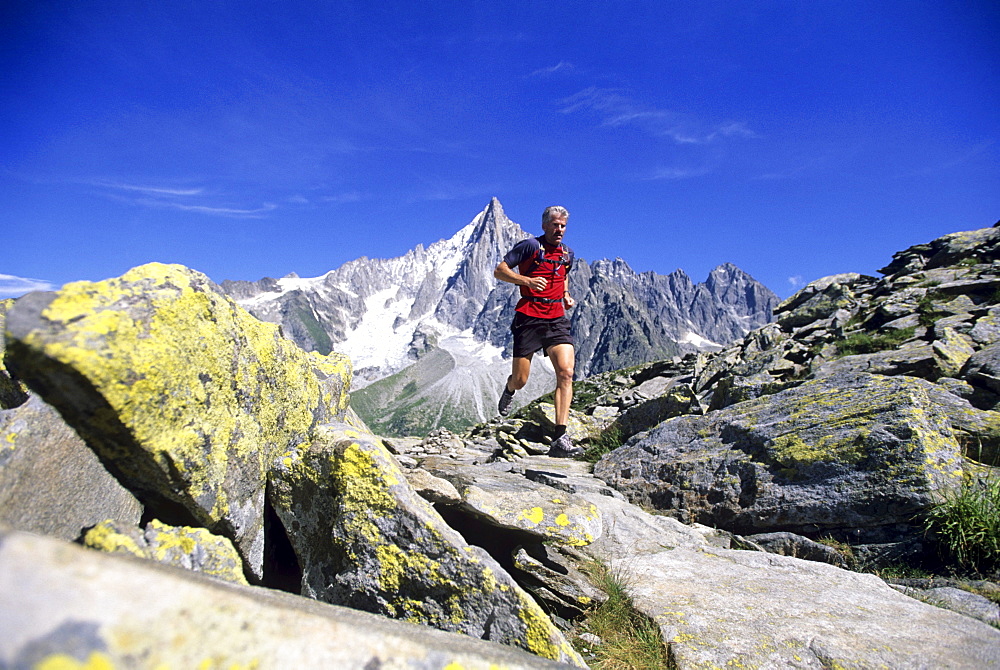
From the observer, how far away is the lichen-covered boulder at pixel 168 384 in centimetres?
330

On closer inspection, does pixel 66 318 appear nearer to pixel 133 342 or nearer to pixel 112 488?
pixel 133 342

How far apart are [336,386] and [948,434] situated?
1045cm

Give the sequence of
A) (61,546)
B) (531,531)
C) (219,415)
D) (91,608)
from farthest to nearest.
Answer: (531,531), (219,415), (61,546), (91,608)

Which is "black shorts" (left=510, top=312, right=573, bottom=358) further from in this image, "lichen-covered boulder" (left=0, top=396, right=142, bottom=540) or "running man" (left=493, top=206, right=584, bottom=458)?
"lichen-covered boulder" (left=0, top=396, right=142, bottom=540)

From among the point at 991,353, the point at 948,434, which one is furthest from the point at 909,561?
the point at 991,353

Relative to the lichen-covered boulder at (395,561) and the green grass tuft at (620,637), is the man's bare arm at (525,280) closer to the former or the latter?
the lichen-covered boulder at (395,561)

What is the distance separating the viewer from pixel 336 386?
8641 millimetres

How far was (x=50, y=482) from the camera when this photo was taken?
14.8 ft

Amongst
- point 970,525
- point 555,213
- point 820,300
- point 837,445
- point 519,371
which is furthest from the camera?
point 820,300

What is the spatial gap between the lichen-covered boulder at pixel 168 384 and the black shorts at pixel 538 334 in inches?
218

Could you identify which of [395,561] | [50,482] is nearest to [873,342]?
[395,561]

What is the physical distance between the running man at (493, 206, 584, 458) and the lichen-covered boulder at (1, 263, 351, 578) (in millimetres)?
5572

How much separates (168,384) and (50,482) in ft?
5.81

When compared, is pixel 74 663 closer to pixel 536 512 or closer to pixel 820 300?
pixel 536 512
